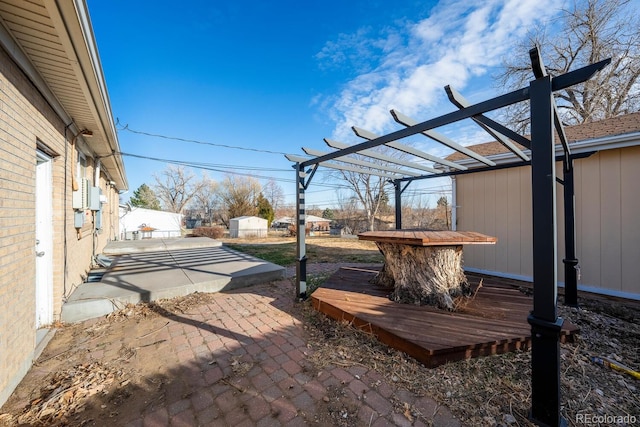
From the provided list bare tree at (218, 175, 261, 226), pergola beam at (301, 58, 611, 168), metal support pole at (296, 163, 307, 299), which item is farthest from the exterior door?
bare tree at (218, 175, 261, 226)

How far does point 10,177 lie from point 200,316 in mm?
2180

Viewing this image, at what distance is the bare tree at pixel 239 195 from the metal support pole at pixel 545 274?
81.1ft

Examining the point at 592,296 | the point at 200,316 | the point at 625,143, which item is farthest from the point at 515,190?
the point at 200,316

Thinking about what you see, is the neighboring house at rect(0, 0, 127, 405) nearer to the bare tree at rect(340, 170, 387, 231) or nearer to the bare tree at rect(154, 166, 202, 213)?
the bare tree at rect(340, 170, 387, 231)

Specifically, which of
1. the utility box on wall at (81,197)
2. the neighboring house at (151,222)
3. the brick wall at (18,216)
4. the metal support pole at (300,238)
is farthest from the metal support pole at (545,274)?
the neighboring house at (151,222)

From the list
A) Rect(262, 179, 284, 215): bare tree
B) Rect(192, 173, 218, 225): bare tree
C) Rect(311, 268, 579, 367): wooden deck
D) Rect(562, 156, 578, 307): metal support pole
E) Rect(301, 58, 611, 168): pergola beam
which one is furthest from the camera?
Rect(262, 179, 284, 215): bare tree

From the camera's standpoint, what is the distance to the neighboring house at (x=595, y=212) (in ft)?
11.8

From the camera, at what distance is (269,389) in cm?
175

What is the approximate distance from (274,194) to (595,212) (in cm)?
3279

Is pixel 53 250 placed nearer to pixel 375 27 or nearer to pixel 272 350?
pixel 272 350

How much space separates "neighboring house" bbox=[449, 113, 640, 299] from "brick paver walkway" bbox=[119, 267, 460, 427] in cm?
440

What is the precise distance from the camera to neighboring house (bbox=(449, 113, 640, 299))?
3600mm

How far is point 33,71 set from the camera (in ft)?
7.25

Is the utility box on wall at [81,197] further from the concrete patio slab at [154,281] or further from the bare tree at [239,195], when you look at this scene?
the bare tree at [239,195]
